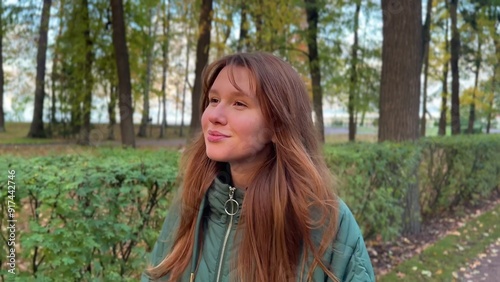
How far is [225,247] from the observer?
1505mm

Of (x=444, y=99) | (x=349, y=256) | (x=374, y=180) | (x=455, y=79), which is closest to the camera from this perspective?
(x=349, y=256)

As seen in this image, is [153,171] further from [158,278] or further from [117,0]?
[117,0]

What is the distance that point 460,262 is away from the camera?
5.50 m

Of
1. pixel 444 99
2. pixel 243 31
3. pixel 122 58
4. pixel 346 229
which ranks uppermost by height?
pixel 243 31

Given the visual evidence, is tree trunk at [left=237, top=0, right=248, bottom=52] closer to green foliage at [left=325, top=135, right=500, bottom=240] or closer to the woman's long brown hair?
green foliage at [left=325, top=135, right=500, bottom=240]

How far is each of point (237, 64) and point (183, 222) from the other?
2.07ft

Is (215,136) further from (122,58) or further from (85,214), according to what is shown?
(122,58)

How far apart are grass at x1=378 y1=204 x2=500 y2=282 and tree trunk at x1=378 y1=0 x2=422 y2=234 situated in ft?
2.21

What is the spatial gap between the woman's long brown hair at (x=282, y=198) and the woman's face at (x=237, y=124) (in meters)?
0.03

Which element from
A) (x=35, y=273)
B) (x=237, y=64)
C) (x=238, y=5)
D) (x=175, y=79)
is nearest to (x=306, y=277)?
(x=237, y=64)

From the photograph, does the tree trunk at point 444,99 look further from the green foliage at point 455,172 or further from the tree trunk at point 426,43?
the green foliage at point 455,172

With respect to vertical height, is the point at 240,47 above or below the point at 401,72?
above

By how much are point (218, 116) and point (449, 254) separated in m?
5.35

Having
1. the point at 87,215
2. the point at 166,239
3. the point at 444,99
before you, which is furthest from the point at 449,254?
the point at 444,99
